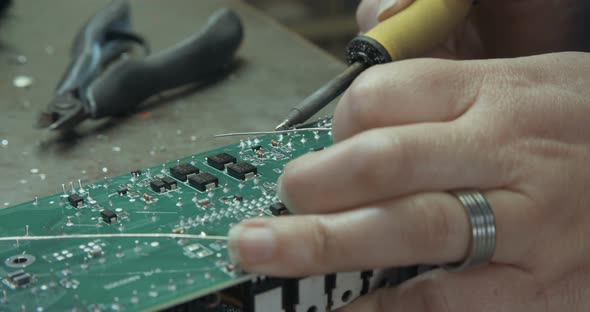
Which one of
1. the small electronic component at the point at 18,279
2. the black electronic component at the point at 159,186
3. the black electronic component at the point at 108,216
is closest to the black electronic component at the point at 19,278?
the small electronic component at the point at 18,279

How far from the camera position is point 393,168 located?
88 cm

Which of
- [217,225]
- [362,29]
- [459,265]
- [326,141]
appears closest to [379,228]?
[459,265]

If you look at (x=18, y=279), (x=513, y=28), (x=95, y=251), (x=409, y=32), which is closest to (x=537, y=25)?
(x=513, y=28)

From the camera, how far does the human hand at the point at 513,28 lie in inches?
57.4

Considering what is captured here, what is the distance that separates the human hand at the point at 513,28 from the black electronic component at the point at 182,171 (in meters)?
0.49

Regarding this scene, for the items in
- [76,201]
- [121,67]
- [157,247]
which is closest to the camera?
[157,247]

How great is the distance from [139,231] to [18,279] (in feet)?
0.55

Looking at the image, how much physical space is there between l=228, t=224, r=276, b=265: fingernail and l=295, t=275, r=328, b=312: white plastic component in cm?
13

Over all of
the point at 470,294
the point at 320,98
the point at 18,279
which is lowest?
the point at 470,294

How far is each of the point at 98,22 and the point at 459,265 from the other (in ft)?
4.11

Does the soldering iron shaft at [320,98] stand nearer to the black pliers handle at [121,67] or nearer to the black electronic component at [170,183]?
the black electronic component at [170,183]

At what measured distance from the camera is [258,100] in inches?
68.8

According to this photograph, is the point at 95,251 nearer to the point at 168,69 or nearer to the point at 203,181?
the point at 203,181

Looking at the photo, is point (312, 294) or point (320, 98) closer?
point (312, 294)
